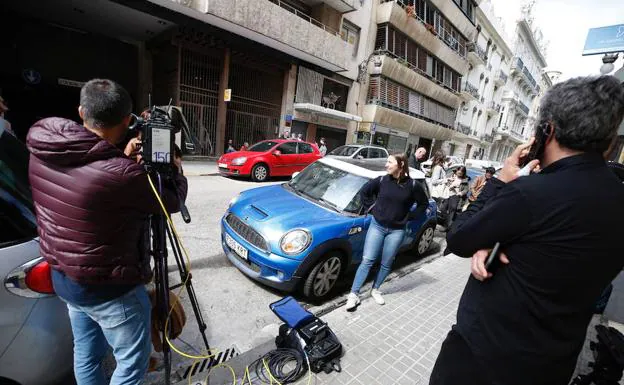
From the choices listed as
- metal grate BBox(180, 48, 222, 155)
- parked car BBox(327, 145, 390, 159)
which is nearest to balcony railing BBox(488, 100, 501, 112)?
parked car BBox(327, 145, 390, 159)

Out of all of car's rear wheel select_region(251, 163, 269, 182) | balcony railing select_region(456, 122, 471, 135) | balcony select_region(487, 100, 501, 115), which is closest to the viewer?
car's rear wheel select_region(251, 163, 269, 182)

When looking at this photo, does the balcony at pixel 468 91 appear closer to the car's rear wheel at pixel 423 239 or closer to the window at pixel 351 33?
the window at pixel 351 33

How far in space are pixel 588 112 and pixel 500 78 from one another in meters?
39.8

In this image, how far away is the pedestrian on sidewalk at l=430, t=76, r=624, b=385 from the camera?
1076 mm

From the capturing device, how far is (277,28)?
12445mm

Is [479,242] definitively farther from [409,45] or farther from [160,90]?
[409,45]

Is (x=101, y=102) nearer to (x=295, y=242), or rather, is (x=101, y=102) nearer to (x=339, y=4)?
(x=295, y=242)

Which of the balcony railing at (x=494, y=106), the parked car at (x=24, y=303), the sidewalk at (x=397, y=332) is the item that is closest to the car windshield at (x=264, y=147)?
the sidewalk at (x=397, y=332)

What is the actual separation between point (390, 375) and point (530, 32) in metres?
46.4

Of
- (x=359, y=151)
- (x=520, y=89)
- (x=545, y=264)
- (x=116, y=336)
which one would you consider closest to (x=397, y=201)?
(x=545, y=264)

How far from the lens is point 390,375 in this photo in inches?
96.7

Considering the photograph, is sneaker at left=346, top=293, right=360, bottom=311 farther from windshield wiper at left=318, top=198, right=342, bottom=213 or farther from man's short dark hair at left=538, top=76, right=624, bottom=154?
man's short dark hair at left=538, top=76, right=624, bottom=154

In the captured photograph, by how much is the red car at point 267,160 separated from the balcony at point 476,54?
22.6 m

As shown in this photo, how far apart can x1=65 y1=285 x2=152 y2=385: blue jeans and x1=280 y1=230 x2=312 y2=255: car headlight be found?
5.74ft
